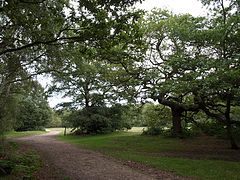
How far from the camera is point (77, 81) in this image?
41125 millimetres

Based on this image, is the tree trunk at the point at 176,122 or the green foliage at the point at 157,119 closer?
the tree trunk at the point at 176,122

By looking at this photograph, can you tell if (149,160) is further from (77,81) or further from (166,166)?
(77,81)

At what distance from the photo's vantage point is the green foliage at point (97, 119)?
41.0 m

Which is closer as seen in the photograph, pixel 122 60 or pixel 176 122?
pixel 122 60

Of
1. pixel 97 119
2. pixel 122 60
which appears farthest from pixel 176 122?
pixel 122 60

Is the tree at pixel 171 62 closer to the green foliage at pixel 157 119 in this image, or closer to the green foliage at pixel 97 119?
the green foliage at pixel 157 119

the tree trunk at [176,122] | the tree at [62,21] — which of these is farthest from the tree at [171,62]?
the tree at [62,21]

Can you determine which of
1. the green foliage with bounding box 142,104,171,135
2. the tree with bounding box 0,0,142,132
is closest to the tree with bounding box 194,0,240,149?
the tree with bounding box 0,0,142,132

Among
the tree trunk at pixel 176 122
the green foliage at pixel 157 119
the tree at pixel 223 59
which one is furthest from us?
the green foliage at pixel 157 119

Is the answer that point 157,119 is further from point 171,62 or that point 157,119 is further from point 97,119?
point 171,62

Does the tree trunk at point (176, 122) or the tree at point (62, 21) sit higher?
the tree at point (62, 21)

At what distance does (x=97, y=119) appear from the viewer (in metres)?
40.7

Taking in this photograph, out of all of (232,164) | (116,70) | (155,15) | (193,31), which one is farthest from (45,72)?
(232,164)

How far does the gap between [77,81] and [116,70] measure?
12673 mm
